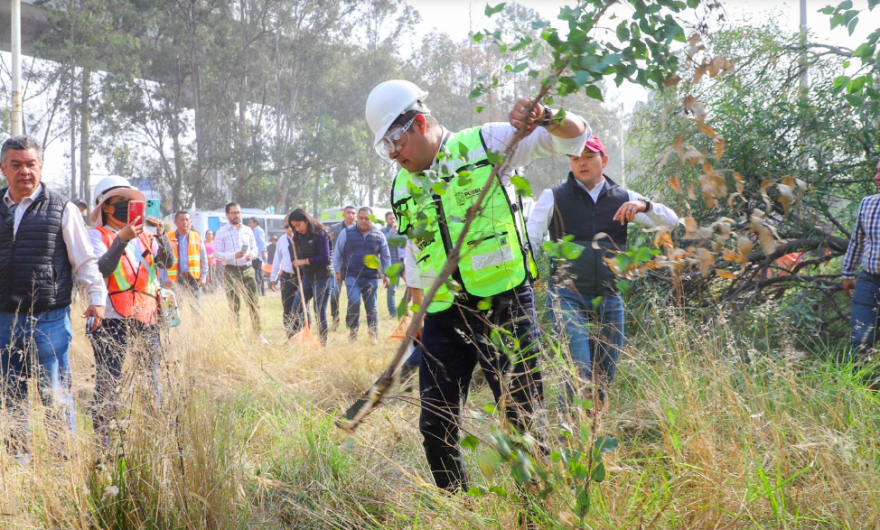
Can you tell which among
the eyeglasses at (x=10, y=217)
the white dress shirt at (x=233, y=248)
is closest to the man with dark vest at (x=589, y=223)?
the eyeglasses at (x=10, y=217)

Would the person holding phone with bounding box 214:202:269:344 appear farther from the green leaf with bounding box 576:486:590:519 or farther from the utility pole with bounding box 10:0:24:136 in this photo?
the green leaf with bounding box 576:486:590:519

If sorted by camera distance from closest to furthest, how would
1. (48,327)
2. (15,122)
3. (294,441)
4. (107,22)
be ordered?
(294,441) < (48,327) < (15,122) < (107,22)

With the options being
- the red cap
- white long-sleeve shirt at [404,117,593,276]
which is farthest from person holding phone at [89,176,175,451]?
the red cap

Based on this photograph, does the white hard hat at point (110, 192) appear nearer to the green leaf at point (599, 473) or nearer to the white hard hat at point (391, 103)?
the white hard hat at point (391, 103)

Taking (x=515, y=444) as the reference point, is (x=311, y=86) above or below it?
above

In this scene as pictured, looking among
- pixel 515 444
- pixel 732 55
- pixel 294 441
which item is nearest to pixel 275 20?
pixel 732 55

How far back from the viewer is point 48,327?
4.00 metres

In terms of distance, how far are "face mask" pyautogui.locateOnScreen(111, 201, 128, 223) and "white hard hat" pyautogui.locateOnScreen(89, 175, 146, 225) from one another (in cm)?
7

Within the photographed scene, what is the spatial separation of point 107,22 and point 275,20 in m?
6.94

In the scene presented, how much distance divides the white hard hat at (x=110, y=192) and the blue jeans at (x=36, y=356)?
691 mm

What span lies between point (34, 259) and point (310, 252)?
5.23 metres

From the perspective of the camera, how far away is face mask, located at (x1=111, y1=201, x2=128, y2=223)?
458 centimetres

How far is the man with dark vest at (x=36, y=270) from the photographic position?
3887 mm

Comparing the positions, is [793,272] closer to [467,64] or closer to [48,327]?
[48,327]
